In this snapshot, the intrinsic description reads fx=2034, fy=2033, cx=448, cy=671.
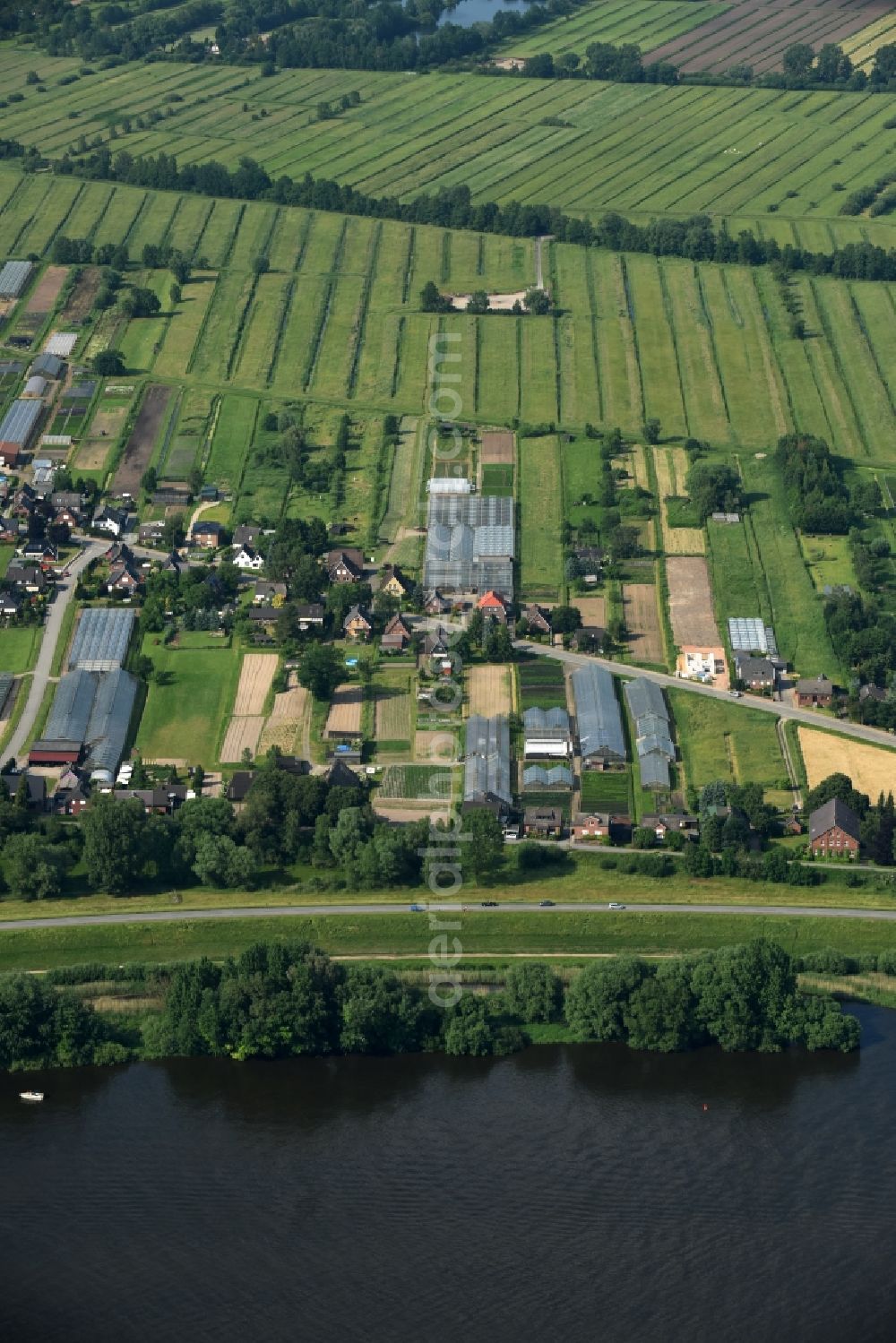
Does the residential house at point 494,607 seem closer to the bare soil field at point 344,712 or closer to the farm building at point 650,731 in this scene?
the farm building at point 650,731

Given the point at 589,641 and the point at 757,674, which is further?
the point at 589,641

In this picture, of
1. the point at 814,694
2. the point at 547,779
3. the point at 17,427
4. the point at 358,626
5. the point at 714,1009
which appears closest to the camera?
the point at 714,1009

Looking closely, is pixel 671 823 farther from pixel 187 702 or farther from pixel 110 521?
pixel 110 521

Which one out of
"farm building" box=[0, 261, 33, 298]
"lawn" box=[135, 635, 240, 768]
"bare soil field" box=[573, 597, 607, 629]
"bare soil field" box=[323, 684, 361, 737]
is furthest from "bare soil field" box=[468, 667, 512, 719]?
"farm building" box=[0, 261, 33, 298]

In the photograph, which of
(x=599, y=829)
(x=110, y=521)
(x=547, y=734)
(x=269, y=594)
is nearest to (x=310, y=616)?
(x=269, y=594)

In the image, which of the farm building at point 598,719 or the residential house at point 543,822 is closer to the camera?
the residential house at point 543,822

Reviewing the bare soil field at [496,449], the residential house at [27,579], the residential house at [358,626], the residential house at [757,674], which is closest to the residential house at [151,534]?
the residential house at [27,579]

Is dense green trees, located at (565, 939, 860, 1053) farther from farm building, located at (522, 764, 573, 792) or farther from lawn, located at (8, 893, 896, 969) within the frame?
farm building, located at (522, 764, 573, 792)
